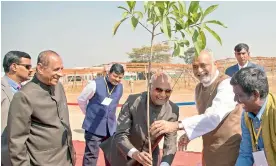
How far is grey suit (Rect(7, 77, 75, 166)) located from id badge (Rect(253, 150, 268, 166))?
147cm

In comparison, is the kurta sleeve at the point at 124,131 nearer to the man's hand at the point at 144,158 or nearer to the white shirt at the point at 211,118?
the man's hand at the point at 144,158

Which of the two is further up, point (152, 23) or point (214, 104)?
point (152, 23)

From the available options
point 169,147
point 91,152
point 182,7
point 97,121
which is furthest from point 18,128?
point 97,121

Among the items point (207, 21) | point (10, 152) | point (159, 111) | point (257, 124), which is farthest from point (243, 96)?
point (10, 152)

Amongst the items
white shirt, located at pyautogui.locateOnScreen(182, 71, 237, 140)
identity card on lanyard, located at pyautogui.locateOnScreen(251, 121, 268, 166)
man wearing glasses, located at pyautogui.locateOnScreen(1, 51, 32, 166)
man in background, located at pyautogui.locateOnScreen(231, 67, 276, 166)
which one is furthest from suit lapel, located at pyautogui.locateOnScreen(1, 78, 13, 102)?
identity card on lanyard, located at pyautogui.locateOnScreen(251, 121, 268, 166)

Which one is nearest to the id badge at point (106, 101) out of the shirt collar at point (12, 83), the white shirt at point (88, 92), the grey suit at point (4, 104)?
the white shirt at point (88, 92)

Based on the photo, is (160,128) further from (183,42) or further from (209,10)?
Answer: (209,10)

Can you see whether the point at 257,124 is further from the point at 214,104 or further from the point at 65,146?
the point at 65,146

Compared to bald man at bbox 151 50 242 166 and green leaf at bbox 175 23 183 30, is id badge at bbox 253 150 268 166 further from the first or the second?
green leaf at bbox 175 23 183 30

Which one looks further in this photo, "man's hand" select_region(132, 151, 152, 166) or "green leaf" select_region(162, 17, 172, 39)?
"man's hand" select_region(132, 151, 152, 166)

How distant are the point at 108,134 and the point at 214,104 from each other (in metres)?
2.36

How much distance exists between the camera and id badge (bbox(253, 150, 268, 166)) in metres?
2.30

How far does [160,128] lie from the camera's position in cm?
245

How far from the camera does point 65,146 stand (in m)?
2.84
